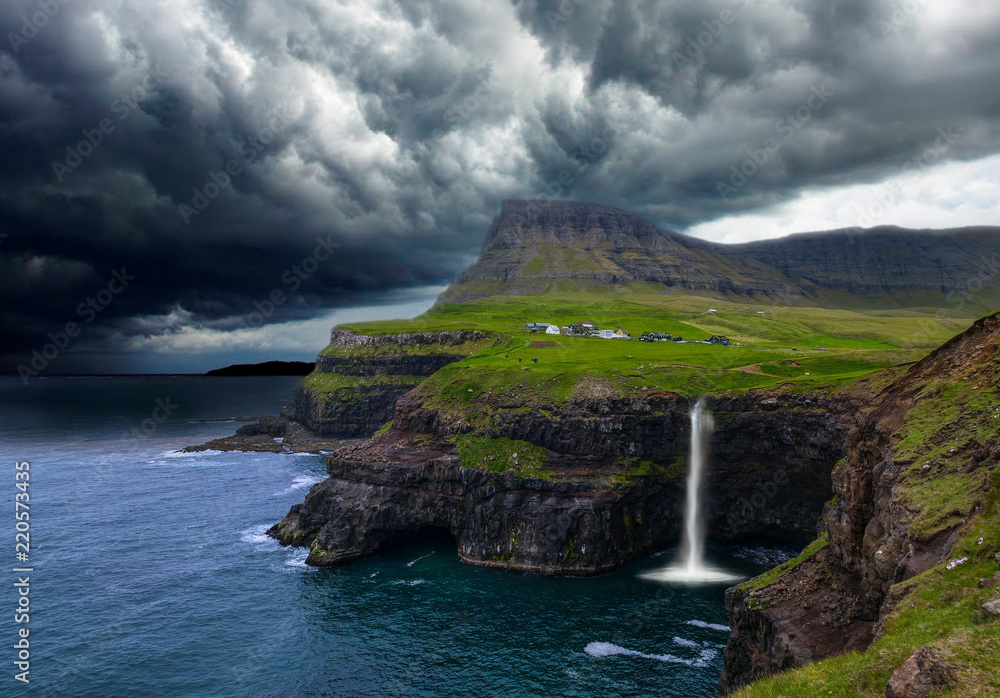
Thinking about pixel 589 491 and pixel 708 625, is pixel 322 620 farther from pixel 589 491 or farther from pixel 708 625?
pixel 708 625

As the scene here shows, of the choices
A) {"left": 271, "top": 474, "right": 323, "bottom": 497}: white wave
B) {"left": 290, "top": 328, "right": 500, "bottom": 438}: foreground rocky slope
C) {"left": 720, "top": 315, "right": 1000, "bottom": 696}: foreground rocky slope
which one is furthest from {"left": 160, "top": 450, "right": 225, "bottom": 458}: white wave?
{"left": 720, "top": 315, "right": 1000, "bottom": 696}: foreground rocky slope

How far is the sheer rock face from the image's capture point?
3086 inches

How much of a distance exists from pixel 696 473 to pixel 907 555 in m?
60.3

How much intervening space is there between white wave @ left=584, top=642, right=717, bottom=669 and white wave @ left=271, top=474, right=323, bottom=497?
8365cm

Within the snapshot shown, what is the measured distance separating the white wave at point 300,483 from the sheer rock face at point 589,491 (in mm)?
27243

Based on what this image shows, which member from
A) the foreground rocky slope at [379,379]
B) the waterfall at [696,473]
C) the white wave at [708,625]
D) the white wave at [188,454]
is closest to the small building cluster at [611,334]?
the foreground rocky slope at [379,379]

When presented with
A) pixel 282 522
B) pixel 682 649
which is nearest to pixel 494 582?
pixel 682 649

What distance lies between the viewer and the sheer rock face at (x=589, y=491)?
78.4m

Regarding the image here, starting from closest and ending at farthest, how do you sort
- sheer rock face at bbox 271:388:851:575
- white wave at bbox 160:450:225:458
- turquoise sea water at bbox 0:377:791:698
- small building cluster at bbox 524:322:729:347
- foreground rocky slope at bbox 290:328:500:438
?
turquoise sea water at bbox 0:377:791:698 → sheer rock face at bbox 271:388:851:575 → white wave at bbox 160:450:225:458 → foreground rocky slope at bbox 290:328:500:438 → small building cluster at bbox 524:322:729:347

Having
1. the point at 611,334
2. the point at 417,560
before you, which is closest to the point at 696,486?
the point at 417,560

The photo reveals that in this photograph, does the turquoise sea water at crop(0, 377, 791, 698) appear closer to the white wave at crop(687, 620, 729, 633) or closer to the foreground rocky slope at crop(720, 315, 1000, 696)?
the white wave at crop(687, 620, 729, 633)

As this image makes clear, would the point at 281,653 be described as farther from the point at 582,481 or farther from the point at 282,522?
the point at 582,481

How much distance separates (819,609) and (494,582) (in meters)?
45.9

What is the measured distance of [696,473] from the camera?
87.8 metres
